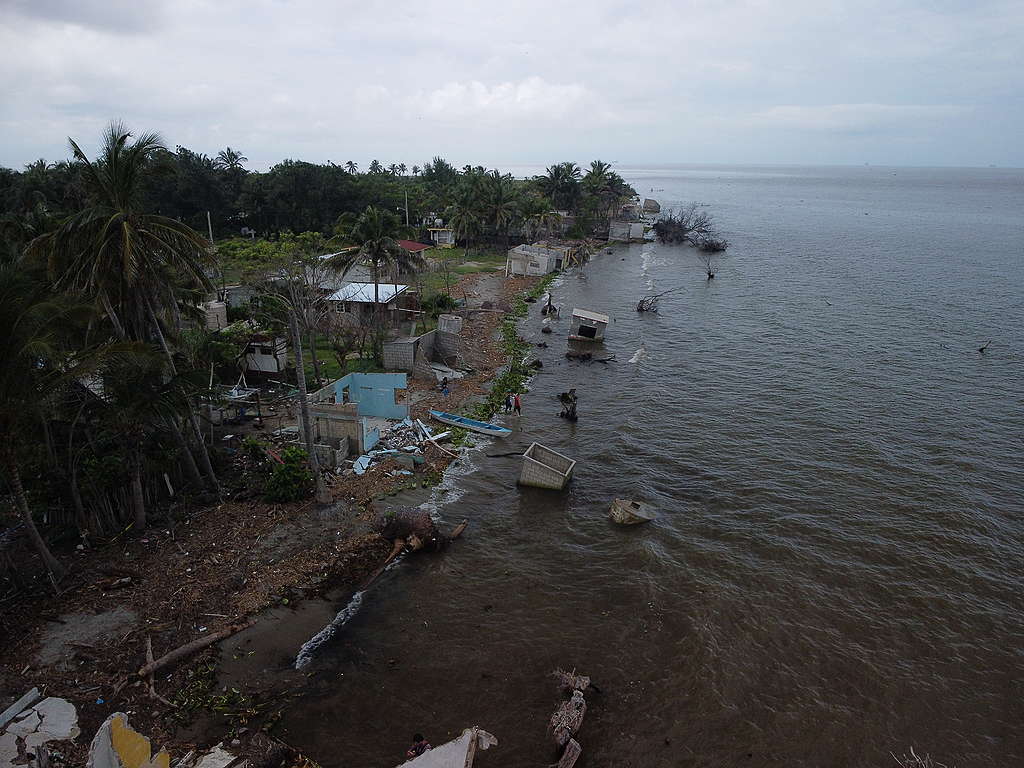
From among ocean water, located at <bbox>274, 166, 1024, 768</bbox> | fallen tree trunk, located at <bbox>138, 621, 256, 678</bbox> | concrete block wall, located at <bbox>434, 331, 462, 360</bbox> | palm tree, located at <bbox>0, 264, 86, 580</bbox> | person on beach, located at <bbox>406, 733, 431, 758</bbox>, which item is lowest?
ocean water, located at <bbox>274, 166, 1024, 768</bbox>

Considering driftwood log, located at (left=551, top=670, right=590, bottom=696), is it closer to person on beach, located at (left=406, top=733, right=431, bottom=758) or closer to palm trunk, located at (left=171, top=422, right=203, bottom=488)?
person on beach, located at (left=406, top=733, right=431, bottom=758)

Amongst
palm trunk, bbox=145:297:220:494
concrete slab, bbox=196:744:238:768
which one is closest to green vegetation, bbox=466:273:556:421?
palm trunk, bbox=145:297:220:494

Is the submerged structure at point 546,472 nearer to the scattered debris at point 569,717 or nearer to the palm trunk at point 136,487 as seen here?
the scattered debris at point 569,717

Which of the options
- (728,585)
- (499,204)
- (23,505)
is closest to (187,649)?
(23,505)

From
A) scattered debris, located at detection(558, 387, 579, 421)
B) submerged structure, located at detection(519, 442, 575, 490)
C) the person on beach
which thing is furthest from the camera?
scattered debris, located at detection(558, 387, 579, 421)

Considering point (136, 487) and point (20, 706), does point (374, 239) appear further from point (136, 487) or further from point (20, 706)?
point (20, 706)
